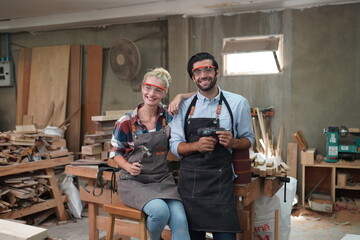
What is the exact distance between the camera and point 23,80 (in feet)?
21.1

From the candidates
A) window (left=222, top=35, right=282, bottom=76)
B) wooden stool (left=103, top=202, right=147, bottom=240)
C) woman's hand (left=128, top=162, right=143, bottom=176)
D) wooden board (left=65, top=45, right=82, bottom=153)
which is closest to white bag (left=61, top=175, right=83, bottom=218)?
wooden board (left=65, top=45, right=82, bottom=153)

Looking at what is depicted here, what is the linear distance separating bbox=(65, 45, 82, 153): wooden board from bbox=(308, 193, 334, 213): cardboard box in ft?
13.0

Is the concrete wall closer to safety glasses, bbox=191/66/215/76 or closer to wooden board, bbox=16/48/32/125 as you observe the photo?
wooden board, bbox=16/48/32/125

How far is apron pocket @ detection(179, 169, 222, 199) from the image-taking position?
2145mm

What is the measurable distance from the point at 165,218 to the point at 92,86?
435cm

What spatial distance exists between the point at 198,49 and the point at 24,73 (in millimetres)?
3506

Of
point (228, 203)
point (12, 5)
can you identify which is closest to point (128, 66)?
point (12, 5)

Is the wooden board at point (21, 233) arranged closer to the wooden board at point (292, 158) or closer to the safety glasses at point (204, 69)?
the safety glasses at point (204, 69)

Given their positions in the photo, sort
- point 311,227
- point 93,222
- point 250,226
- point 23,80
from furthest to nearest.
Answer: point 23,80
point 311,227
point 93,222
point 250,226

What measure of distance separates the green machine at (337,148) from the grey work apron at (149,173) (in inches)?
115

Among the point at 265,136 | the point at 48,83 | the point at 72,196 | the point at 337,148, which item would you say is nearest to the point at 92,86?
the point at 48,83

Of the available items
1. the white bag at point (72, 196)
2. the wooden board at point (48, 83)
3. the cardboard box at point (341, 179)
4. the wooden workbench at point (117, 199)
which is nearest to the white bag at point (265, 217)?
the wooden workbench at point (117, 199)

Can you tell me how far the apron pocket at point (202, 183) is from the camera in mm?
2145

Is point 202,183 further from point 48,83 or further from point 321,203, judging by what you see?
point 48,83
